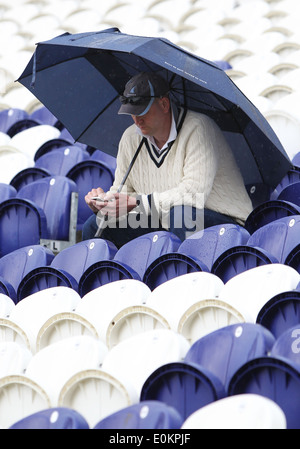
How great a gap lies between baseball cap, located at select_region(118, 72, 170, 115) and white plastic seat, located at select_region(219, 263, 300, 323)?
1029mm

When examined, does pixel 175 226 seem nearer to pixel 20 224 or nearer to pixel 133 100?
pixel 133 100

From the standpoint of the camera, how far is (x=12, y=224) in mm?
4195

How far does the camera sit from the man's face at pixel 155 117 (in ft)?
12.0

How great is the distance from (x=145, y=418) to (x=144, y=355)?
1.55 ft

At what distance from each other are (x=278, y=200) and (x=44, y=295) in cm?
103

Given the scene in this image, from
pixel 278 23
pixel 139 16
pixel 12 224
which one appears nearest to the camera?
pixel 12 224

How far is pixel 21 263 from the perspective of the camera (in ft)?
12.2

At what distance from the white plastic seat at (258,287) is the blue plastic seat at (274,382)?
459 mm

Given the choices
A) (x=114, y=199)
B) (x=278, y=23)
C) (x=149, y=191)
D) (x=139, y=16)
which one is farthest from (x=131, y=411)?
(x=139, y=16)

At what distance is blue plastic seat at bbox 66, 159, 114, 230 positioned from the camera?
4.48 metres

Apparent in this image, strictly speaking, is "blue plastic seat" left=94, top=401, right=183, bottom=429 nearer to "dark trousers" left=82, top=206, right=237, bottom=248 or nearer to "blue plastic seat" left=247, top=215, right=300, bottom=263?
"blue plastic seat" left=247, top=215, right=300, bottom=263

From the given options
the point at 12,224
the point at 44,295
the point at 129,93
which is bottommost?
the point at 44,295

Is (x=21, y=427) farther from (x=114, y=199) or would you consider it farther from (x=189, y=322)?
(x=114, y=199)

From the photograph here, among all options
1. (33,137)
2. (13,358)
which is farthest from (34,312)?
(33,137)
